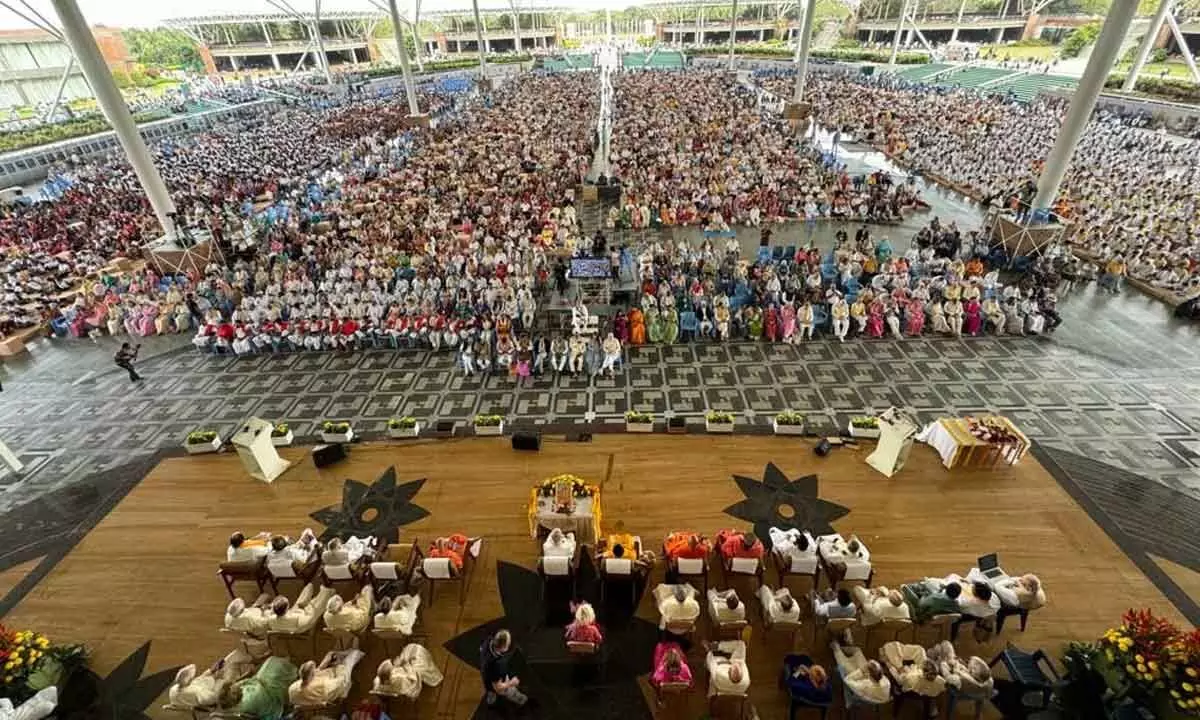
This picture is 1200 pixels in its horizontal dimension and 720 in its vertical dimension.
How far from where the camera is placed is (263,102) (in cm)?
5922

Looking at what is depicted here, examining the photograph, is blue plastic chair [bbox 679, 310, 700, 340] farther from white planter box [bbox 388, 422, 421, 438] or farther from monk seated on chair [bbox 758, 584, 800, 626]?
monk seated on chair [bbox 758, 584, 800, 626]

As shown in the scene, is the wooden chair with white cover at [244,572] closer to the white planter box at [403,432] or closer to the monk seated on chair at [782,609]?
the white planter box at [403,432]

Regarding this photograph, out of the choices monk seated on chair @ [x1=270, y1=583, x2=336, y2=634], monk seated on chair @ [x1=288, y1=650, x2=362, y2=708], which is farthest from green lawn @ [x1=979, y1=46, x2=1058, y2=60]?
monk seated on chair @ [x1=288, y1=650, x2=362, y2=708]

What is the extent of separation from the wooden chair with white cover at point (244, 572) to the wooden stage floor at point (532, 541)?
33 cm

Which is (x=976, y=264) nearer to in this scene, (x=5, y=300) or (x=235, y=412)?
(x=235, y=412)

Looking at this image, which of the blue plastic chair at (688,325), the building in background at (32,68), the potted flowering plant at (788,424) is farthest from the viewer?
the building in background at (32,68)

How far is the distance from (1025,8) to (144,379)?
4182 inches

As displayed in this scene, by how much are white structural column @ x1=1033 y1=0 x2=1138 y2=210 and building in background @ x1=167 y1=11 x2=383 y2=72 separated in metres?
92.7

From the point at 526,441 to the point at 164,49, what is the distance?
108780 mm

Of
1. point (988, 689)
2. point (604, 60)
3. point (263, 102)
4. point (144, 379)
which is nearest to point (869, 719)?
point (988, 689)

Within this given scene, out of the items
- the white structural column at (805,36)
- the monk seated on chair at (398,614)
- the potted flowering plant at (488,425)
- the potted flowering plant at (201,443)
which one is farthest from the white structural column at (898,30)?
the monk seated on chair at (398,614)

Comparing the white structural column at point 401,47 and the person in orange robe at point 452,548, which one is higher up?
the white structural column at point 401,47

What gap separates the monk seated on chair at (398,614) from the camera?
6609mm

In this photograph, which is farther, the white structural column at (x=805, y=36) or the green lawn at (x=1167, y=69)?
the green lawn at (x=1167, y=69)
